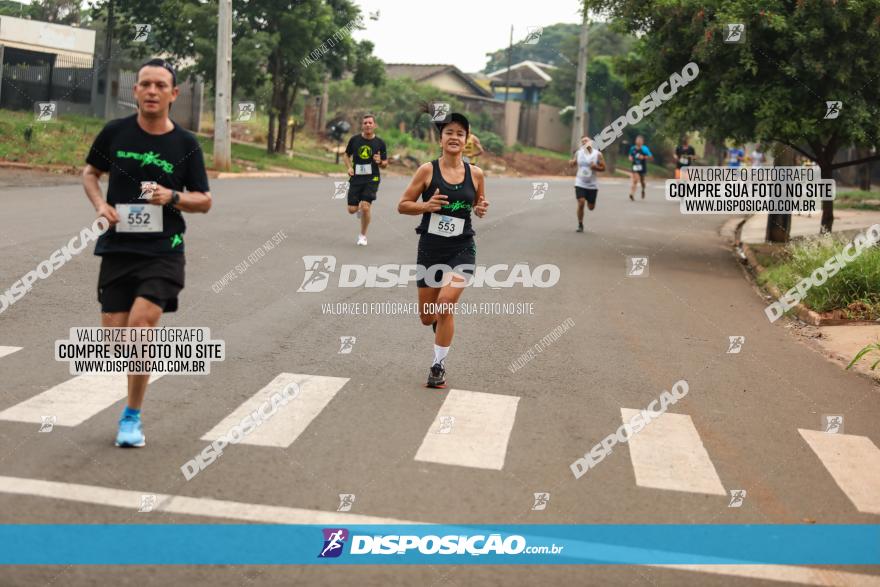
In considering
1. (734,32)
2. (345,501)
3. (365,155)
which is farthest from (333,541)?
(734,32)

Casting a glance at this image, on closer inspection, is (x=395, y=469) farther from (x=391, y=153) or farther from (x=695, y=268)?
(x=391, y=153)

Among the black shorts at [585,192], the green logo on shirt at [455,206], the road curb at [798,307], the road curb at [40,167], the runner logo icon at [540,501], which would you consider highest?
the green logo on shirt at [455,206]

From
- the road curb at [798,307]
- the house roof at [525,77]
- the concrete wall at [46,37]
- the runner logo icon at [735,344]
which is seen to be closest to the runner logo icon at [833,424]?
the runner logo icon at [735,344]

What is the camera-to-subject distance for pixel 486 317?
1280 cm

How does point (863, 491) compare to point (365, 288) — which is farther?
point (365, 288)

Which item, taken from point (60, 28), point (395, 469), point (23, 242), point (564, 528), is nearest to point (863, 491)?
point (564, 528)

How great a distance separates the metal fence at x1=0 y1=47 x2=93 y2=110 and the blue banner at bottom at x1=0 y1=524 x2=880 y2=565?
36044mm

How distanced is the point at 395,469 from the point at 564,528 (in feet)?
3.99

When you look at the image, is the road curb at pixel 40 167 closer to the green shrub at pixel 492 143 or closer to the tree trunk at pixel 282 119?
the tree trunk at pixel 282 119

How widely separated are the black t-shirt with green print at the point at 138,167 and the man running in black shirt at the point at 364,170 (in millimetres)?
11008

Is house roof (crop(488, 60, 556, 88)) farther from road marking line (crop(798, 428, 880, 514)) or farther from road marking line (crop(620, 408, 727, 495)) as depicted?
road marking line (crop(620, 408, 727, 495))

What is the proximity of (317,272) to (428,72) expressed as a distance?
59.9 meters

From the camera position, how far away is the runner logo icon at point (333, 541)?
5352 millimetres

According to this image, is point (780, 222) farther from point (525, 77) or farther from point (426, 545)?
point (525, 77)
